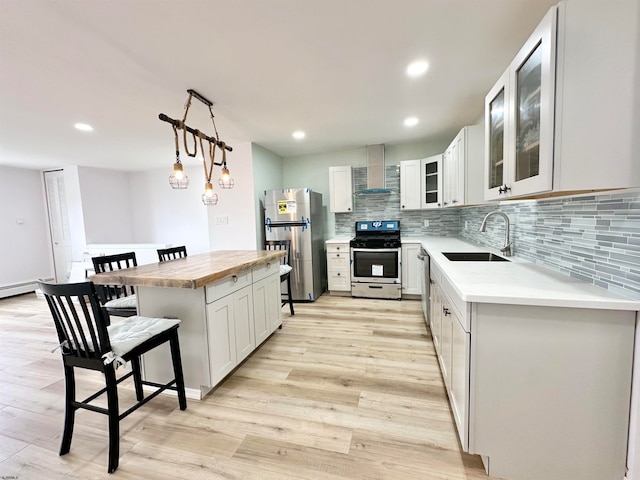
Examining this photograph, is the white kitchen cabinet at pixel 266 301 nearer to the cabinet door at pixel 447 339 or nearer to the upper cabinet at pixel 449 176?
the cabinet door at pixel 447 339

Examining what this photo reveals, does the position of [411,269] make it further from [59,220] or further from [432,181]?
[59,220]

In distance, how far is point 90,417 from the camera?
174 cm

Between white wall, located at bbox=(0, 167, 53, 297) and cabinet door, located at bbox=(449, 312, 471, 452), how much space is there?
23.5 feet

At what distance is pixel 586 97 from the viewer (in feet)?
3.32

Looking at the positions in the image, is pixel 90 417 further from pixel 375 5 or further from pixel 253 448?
pixel 375 5

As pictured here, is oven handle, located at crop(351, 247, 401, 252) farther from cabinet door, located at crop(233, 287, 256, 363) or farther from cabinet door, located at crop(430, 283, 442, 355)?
cabinet door, located at crop(233, 287, 256, 363)

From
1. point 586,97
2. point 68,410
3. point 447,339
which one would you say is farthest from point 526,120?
point 68,410

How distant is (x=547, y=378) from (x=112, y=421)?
2.10m

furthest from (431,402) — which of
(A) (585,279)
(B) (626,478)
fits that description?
(A) (585,279)

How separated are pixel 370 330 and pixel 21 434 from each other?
2730 mm

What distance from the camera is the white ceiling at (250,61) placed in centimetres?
146

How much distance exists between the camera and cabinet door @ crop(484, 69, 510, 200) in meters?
1.54

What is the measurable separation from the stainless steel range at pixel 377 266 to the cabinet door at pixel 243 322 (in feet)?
6.58

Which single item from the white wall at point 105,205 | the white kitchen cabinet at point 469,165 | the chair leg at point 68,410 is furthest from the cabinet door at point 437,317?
the white wall at point 105,205
